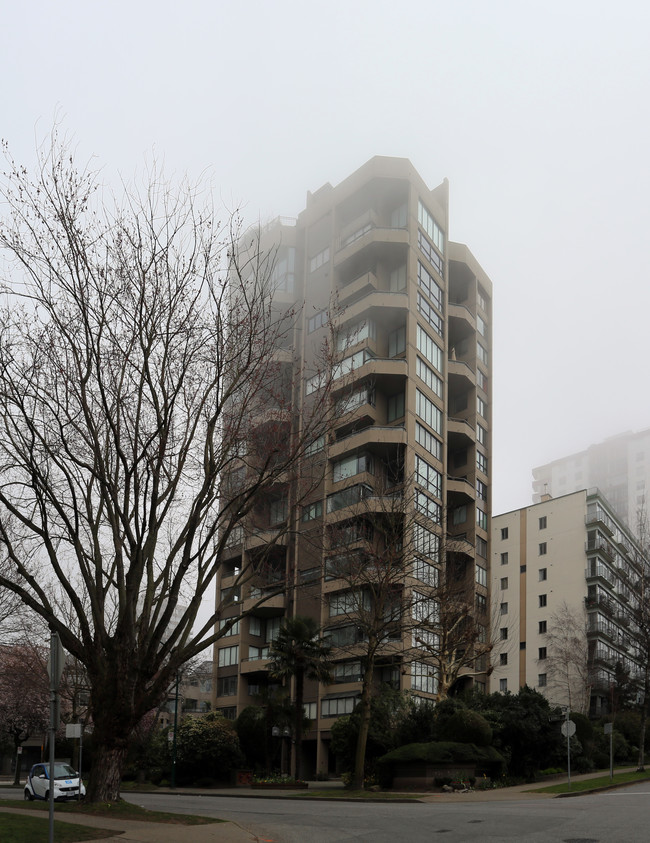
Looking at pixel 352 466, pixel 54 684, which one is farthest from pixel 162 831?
pixel 352 466

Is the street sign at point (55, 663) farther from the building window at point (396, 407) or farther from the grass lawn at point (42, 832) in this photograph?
the building window at point (396, 407)

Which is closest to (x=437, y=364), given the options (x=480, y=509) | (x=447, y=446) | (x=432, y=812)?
(x=447, y=446)

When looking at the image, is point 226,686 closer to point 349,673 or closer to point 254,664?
point 254,664

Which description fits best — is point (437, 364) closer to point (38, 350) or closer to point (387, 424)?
point (387, 424)

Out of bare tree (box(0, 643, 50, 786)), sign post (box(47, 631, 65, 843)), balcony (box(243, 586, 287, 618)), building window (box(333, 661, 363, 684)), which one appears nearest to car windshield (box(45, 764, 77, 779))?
bare tree (box(0, 643, 50, 786))

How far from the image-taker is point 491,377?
69.4 m

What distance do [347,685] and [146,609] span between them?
3735 cm

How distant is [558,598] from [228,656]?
2920 centimetres

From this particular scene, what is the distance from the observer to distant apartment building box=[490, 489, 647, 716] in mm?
71875

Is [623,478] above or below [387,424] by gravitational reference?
above

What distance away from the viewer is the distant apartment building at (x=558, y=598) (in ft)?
236

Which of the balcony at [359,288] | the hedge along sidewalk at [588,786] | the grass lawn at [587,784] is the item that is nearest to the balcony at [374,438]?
the balcony at [359,288]

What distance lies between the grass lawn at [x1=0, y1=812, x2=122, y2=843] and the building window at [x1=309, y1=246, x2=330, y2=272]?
2053 inches

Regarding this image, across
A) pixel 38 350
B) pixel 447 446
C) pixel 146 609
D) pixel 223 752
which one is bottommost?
pixel 223 752
